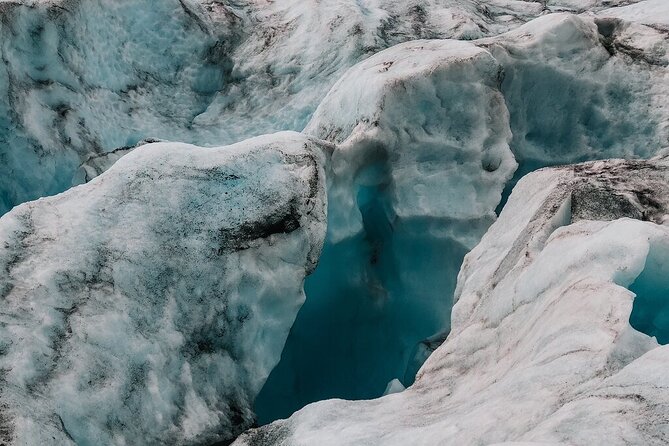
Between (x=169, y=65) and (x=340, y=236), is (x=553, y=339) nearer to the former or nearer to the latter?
(x=340, y=236)

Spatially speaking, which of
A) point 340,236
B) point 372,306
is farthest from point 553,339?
→ point 372,306

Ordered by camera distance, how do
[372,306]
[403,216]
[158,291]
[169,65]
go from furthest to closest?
1. [169,65]
2. [372,306]
3. [403,216]
4. [158,291]

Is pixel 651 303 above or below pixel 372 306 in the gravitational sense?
above

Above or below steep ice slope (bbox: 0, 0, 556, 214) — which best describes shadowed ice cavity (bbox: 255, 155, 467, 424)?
below

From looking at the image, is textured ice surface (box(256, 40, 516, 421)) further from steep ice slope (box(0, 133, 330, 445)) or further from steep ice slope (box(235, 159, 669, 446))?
steep ice slope (box(235, 159, 669, 446))

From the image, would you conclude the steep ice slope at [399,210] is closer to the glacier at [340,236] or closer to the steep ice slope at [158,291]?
the glacier at [340,236]

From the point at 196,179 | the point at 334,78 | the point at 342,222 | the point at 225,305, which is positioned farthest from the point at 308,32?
the point at 225,305

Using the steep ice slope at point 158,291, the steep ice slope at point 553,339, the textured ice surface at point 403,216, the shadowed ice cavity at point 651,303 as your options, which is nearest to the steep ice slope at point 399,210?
the textured ice surface at point 403,216

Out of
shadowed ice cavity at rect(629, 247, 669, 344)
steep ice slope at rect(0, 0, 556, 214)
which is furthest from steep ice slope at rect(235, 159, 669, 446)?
steep ice slope at rect(0, 0, 556, 214)
